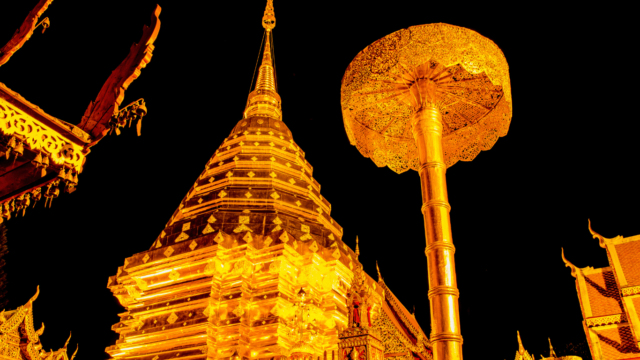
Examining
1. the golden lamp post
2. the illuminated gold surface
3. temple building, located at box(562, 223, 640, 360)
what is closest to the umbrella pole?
the golden lamp post

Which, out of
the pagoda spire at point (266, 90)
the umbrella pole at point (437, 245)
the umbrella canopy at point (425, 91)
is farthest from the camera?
the pagoda spire at point (266, 90)

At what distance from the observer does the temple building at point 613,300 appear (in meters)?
8.28

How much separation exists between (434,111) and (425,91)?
39cm

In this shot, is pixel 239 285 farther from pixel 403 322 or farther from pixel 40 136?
pixel 40 136

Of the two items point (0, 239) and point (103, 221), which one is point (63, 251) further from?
point (0, 239)

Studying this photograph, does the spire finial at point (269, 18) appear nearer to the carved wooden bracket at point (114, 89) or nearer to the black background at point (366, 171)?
the black background at point (366, 171)

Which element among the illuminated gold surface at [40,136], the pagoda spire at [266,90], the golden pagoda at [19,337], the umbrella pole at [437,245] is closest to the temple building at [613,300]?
the umbrella pole at [437,245]

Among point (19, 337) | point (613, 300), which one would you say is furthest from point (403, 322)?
point (19, 337)

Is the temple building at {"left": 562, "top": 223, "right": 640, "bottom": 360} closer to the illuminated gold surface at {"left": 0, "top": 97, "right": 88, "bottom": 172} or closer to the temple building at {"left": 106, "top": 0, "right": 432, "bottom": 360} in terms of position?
the temple building at {"left": 106, "top": 0, "right": 432, "bottom": 360}

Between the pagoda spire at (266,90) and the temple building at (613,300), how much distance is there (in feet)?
22.2

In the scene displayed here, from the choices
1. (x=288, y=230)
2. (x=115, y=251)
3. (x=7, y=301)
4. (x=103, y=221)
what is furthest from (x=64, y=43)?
(x=7, y=301)

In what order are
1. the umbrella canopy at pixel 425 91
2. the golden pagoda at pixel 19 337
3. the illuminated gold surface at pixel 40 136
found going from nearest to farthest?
1. the illuminated gold surface at pixel 40 136
2. the umbrella canopy at pixel 425 91
3. the golden pagoda at pixel 19 337

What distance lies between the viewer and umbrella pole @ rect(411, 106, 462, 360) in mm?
3686

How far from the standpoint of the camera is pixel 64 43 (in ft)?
21.2
